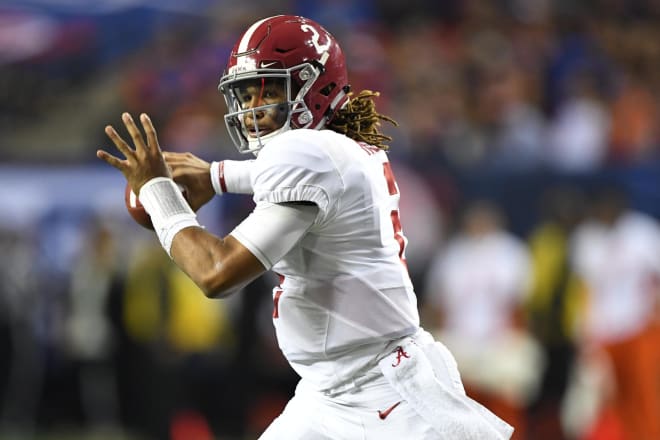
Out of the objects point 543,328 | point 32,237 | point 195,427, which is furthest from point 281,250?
point 32,237

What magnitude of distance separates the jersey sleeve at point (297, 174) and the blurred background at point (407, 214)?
396cm

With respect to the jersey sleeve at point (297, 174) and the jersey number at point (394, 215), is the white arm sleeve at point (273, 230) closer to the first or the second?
the jersey sleeve at point (297, 174)

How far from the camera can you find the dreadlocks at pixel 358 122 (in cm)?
316

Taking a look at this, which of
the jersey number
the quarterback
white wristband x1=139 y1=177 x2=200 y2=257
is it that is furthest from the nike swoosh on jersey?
white wristband x1=139 y1=177 x2=200 y2=257

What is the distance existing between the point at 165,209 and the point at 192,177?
49 cm

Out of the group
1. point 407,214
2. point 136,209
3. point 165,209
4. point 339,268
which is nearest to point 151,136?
point 165,209

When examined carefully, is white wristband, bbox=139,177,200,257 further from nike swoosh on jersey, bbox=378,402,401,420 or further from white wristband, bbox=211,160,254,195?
nike swoosh on jersey, bbox=378,402,401,420

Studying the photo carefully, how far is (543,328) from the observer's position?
6781mm

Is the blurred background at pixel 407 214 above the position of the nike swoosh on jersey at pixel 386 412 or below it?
below

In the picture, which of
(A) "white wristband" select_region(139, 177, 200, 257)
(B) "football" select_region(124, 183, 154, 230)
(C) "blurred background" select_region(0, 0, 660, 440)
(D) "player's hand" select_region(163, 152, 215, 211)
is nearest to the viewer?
(A) "white wristband" select_region(139, 177, 200, 257)

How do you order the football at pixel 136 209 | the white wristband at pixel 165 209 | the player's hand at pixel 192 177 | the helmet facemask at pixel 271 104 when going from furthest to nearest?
the player's hand at pixel 192 177 → the football at pixel 136 209 → the helmet facemask at pixel 271 104 → the white wristband at pixel 165 209

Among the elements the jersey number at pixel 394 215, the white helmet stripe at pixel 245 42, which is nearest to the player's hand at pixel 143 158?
the white helmet stripe at pixel 245 42

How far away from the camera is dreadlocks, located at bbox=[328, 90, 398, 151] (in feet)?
10.4

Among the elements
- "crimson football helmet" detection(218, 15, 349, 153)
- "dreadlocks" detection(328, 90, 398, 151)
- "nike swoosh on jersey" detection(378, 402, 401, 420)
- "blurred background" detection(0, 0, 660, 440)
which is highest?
"crimson football helmet" detection(218, 15, 349, 153)
